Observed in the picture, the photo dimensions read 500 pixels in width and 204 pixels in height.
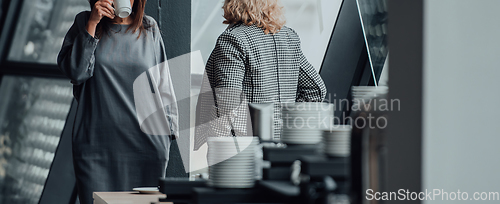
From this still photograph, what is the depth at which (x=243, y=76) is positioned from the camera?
1869 millimetres

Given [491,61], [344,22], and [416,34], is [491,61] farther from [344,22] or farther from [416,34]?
[344,22]

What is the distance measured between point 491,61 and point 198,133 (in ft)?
4.81

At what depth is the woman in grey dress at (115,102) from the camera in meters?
2.07

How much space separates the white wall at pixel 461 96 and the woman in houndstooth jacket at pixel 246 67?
1.26 metres

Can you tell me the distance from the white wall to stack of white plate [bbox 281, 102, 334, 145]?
1.50 feet

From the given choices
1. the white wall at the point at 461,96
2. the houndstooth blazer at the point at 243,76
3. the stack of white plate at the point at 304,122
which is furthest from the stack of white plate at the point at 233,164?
→ the houndstooth blazer at the point at 243,76

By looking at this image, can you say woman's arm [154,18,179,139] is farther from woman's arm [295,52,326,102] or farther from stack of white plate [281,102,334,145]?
stack of white plate [281,102,334,145]

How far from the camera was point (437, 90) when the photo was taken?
589 millimetres

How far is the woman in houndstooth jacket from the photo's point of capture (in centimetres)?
184

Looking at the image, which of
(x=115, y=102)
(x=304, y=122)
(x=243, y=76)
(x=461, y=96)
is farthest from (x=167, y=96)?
(x=461, y=96)

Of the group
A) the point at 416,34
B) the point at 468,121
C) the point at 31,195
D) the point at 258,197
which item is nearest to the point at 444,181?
the point at 468,121

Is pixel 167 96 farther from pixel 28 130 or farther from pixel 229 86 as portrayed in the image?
pixel 28 130

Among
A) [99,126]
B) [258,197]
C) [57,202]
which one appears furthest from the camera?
[57,202]

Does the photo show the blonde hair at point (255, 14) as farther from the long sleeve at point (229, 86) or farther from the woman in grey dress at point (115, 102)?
the woman in grey dress at point (115, 102)
